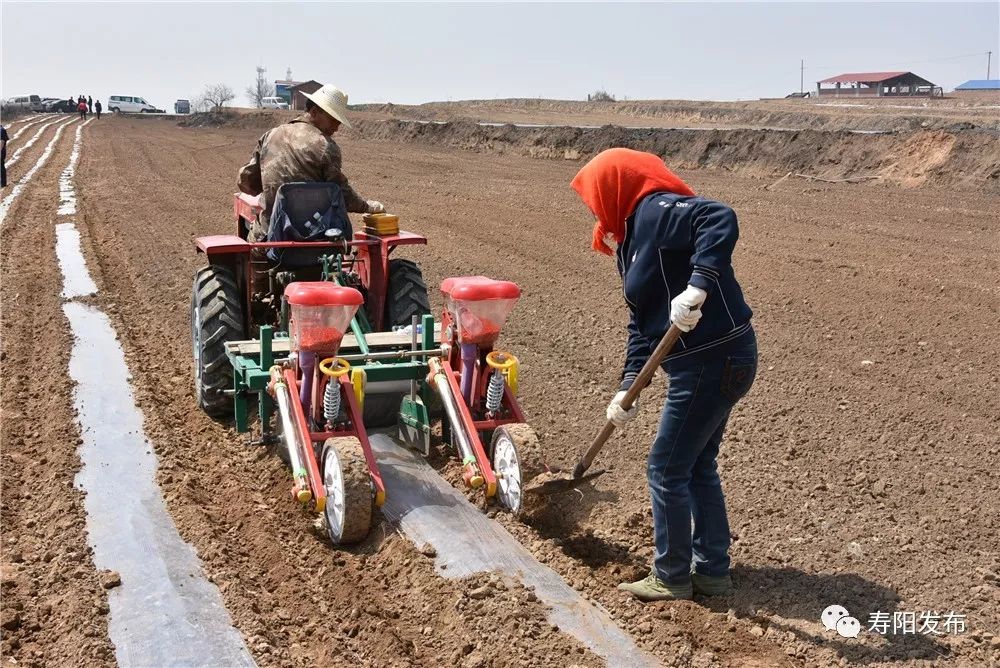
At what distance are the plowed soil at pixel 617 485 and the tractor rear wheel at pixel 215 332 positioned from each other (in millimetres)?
197

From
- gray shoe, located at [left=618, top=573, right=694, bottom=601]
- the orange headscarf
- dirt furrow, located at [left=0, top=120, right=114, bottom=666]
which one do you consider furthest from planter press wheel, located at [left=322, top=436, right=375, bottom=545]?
the orange headscarf

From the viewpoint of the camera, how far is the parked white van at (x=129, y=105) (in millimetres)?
60312

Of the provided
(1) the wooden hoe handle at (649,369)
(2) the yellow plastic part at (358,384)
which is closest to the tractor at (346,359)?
(2) the yellow plastic part at (358,384)

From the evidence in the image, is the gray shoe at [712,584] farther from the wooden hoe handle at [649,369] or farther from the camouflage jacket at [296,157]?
the camouflage jacket at [296,157]

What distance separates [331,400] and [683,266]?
185cm

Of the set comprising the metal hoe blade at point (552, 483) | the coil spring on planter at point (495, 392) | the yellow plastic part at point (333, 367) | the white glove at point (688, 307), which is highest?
the white glove at point (688, 307)

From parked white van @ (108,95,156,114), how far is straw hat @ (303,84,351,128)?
58.1m

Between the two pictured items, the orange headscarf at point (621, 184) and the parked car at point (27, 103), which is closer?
the orange headscarf at point (621, 184)

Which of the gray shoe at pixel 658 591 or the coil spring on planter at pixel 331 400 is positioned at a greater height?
the coil spring on planter at pixel 331 400

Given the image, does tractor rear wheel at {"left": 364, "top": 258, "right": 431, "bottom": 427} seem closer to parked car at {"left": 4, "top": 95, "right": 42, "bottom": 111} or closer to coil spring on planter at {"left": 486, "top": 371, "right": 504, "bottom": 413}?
coil spring on planter at {"left": 486, "top": 371, "right": 504, "bottom": 413}

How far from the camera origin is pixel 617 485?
538 centimetres

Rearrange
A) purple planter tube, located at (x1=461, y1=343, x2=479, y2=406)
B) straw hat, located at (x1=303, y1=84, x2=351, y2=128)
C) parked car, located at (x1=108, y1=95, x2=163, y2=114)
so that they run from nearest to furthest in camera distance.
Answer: purple planter tube, located at (x1=461, y1=343, x2=479, y2=406) < straw hat, located at (x1=303, y1=84, x2=351, y2=128) < parked car, located at (x1=108, y1=95, x2=163, y2=114)

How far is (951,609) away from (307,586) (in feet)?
8.48

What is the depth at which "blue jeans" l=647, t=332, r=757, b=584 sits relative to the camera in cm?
389
